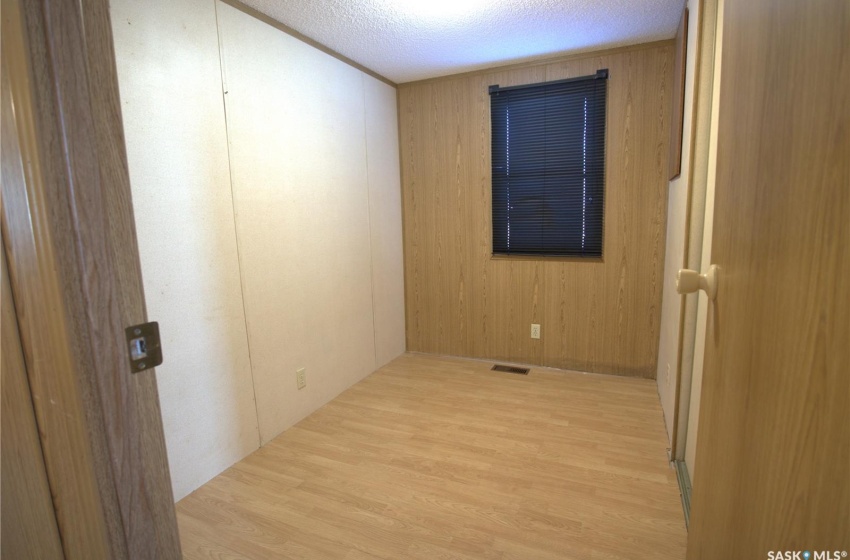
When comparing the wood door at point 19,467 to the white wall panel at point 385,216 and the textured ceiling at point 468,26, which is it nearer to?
the textured ceiling at point 468,26

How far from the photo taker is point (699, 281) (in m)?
0.89

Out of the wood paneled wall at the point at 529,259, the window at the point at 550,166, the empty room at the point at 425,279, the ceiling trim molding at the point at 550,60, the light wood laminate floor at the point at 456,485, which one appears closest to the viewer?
the empty room at the point at 425,279

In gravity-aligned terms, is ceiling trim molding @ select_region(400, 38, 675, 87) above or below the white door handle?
above

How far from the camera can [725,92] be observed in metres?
0.83

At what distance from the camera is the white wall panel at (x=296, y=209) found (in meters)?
2.13

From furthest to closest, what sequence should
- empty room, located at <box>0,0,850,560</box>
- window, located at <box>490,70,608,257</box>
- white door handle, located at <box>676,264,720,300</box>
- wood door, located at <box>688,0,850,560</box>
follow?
window, located at <box>490,70,608,257</box> < white door handle, located at <box>676,264,720,300</box> < empty room, located at <box>0,0,850,560</box> < wood door, located at <box>688,0,850,560</box>

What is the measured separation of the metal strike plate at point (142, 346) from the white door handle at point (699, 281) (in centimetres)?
104

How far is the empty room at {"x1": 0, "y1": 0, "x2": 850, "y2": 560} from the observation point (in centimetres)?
54

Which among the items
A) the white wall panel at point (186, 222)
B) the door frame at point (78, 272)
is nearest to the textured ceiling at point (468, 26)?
the white wall panel at point (186, 222)

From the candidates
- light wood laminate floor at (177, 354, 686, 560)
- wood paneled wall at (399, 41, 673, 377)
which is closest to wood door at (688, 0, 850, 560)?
light wood laminate floor at (177, 354, 686, 560)

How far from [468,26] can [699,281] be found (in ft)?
7.16

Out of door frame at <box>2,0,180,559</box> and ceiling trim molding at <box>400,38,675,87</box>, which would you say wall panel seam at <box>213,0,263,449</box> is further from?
ceiling trim molding at <box>400,38,675,87</box>

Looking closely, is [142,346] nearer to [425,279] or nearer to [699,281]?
[699,281]

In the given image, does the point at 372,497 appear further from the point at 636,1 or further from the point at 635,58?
the point at 635,58
